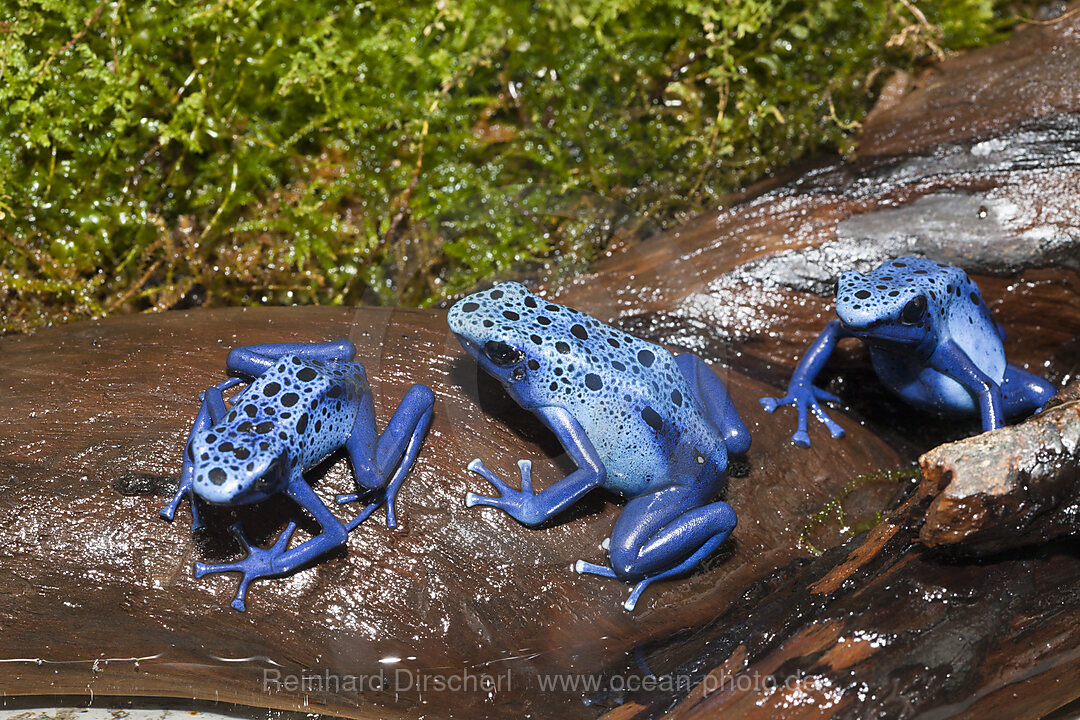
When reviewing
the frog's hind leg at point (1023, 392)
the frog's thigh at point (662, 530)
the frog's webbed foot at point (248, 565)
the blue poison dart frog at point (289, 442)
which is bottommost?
the frog's hind leg at point (1023, 392)

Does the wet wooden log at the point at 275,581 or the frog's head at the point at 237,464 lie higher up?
the frog's head at the point at 237,464

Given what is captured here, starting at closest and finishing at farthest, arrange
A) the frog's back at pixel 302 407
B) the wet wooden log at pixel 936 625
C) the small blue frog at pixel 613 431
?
the wet wooden log at pixel 936 625 < the frog's back at pixel 302 407 < the small blue frog at pixel 613 431

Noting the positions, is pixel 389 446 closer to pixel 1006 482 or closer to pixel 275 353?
pixel 275 353

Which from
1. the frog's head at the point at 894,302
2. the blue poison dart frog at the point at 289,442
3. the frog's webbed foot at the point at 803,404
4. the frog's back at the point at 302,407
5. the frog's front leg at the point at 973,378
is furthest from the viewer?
the frog's webbed foot at the point at 803,404

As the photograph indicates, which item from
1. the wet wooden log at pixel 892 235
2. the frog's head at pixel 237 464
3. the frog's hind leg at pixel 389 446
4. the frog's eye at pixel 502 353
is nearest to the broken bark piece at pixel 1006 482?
the wet wooden log at pixel 892 235

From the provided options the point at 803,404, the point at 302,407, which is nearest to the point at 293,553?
the point at 302,407

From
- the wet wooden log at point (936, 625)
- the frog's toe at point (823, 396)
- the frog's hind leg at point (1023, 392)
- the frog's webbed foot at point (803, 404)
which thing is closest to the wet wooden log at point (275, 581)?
the wet wooden log at point (936, 625)

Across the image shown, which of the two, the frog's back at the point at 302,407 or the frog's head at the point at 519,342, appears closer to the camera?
the frog's back at the point at 302,407

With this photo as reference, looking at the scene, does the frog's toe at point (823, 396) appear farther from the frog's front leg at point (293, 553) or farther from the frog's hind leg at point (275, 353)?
the frog's front leg at point (293, 553)
